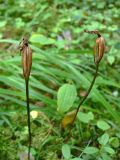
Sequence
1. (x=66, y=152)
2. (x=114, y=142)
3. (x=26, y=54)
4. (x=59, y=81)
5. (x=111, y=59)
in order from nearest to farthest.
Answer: (x=26, y=54)
(x=66, y=152)
(x=114, y=142)
(x=59, y=81)
(x=111, y=59)

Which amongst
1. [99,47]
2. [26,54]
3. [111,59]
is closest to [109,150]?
[99,47]

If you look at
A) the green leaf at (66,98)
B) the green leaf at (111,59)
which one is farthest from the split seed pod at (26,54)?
the green leaf at (111,59)

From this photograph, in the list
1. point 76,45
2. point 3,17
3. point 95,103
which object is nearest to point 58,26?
point 76,45

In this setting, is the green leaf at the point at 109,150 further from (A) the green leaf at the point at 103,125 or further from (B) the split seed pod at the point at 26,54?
(B) the split seed pod at the point at 26,54

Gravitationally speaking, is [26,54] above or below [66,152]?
above

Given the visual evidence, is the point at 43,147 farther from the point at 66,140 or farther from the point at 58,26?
the point at 58,26

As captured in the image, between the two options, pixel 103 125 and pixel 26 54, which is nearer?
pixel 26 54

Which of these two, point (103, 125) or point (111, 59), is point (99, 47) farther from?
point (111, 59)

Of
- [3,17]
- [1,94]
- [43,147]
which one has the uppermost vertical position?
[3,17]
